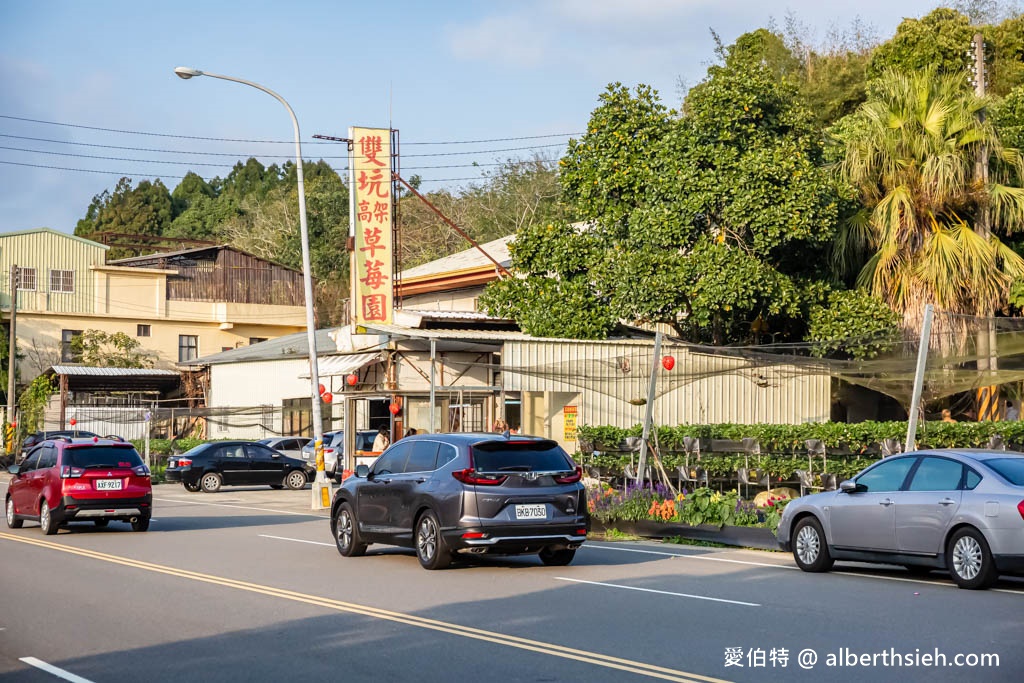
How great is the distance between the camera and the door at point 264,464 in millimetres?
36938

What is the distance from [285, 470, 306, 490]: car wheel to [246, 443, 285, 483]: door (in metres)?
0.21

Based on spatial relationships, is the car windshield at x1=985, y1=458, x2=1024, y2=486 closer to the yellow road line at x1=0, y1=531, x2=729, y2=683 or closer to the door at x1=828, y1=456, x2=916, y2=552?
the door at x1=828, y1=456, x2=916, y2=552

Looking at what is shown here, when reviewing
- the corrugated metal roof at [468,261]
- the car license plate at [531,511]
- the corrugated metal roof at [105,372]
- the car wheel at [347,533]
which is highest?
the corrugated metal roof at [468,261]

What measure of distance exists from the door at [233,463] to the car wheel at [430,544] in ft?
75.6

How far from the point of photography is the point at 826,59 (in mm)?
50031

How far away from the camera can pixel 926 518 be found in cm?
1267

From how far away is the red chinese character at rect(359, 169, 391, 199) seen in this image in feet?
108

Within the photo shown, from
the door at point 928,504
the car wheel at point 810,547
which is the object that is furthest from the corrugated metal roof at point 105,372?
the door at point 928,504

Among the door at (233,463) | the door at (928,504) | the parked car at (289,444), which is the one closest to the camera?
the door at (928,504)

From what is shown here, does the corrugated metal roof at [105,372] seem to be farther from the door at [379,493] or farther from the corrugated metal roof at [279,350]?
the door at [379,493]

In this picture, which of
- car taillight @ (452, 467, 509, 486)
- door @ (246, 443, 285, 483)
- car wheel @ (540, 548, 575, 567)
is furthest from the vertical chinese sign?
car taillight @ (452, 467, 509, 486)

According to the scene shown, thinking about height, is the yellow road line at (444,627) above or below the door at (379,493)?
below

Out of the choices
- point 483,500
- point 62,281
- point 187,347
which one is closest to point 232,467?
point 483,500

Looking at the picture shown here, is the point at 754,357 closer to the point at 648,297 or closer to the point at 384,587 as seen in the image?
the point at 648,297
